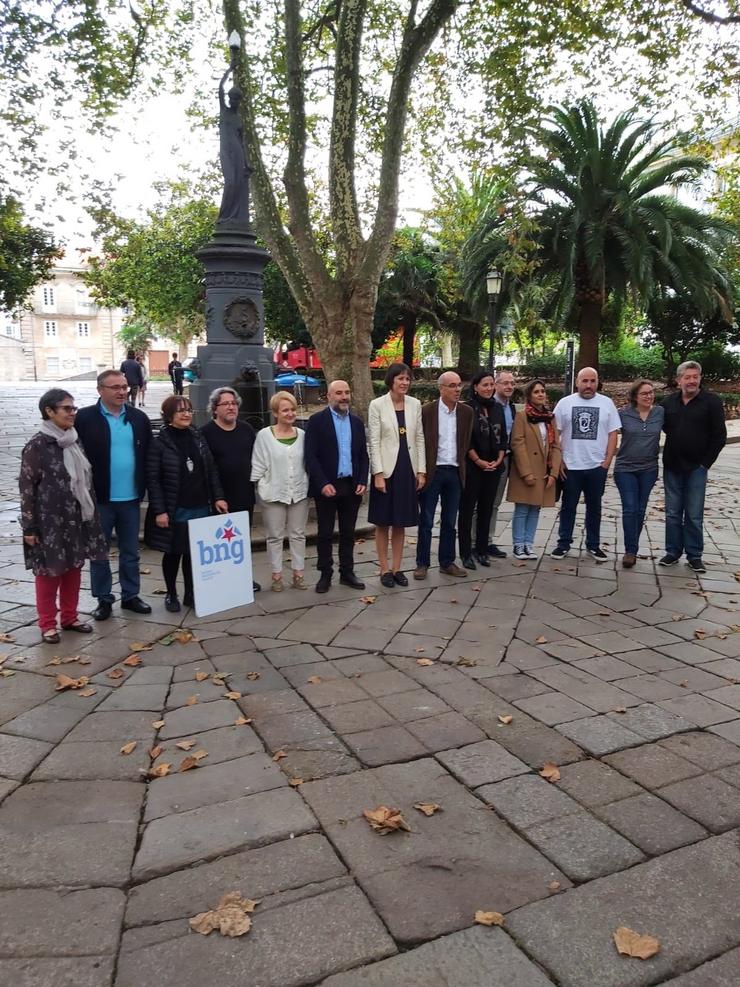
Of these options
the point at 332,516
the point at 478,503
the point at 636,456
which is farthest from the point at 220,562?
the point at 636,456

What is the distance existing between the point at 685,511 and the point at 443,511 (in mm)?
2292

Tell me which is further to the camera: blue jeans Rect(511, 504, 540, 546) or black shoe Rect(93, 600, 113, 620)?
blue jeans Rect(511, 504, 540, 546)

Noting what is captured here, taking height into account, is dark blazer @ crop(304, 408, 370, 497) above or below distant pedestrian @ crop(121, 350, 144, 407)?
below

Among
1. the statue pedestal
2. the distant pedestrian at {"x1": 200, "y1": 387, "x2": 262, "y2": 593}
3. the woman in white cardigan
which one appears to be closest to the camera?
the distant pedestrian at {"x1": 200, "y1": 387, "x2": 262, "y2": 593}

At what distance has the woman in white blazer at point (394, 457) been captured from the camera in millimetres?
6258

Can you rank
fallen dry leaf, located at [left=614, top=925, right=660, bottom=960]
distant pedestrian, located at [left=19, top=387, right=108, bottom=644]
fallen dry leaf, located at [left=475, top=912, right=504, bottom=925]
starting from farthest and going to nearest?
distant pedestrian, located at [left=19, top=387, right=108, bottom=644]
fallen dry leaf, located at [left=475, top=912, right=504, bottom=925]
fallen dry leaf, located at [left=614, top=925, right=660, bottom=960]

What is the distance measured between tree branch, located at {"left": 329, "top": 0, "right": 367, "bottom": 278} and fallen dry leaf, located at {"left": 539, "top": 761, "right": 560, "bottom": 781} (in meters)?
7.73

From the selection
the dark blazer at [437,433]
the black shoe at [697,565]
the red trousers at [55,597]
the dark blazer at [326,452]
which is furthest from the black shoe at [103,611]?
the black shoe at [697,565]

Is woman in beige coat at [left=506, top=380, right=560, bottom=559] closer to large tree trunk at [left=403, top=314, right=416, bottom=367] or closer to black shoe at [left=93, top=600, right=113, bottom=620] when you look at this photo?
black shoe at [left=93, top=600, right=113, bottom=620]

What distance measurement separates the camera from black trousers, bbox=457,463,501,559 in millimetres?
6844

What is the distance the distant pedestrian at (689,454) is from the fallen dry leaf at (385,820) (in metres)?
4.87

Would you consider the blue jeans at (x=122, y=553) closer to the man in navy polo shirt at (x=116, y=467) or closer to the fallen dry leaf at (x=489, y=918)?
the man in navy polo shirt at (x=116, y=467)

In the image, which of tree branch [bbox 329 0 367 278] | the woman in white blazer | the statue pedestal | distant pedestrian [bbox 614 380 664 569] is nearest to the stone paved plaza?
the woman in white blazer

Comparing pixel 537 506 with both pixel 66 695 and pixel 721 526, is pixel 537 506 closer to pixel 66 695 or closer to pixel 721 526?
pixel 721 526
